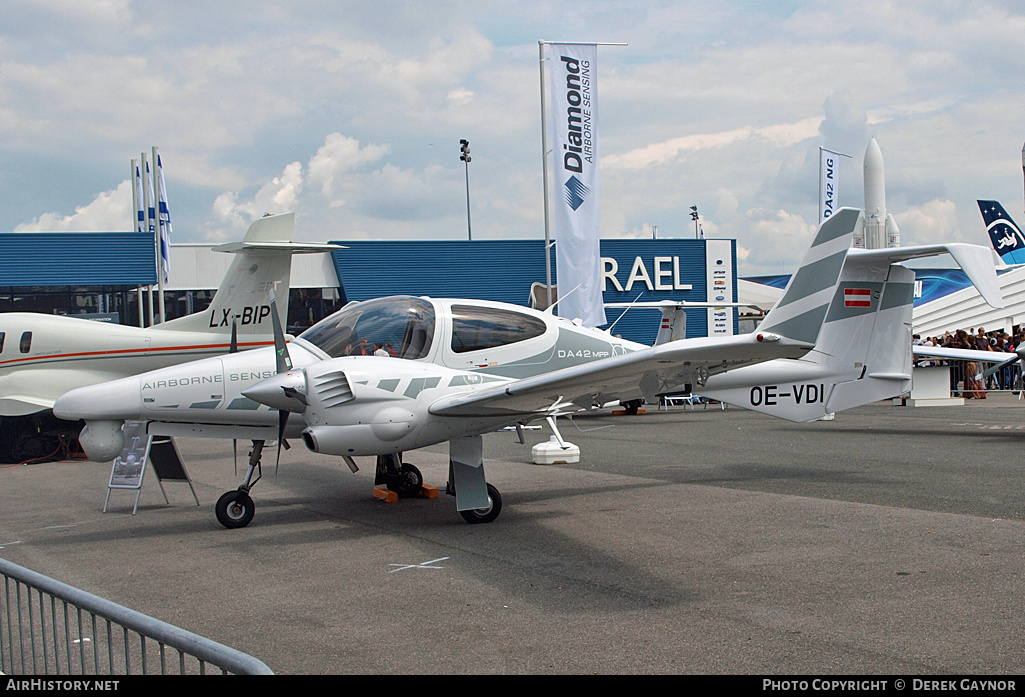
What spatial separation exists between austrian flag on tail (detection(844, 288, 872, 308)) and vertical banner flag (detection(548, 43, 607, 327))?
762cm

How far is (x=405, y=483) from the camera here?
955cm

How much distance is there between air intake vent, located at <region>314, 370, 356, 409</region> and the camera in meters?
7.26

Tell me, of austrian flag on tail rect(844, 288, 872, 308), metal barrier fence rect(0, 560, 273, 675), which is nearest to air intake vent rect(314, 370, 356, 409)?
metal barrier fence rect(0, 560, 273, 675)

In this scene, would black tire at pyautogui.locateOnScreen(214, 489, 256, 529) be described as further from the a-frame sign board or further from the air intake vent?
the air intake vent

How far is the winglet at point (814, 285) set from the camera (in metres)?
8.38

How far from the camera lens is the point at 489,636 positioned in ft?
15.4

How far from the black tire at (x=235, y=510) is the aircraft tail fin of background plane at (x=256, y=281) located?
585 centimetres

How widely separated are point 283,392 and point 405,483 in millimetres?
2600

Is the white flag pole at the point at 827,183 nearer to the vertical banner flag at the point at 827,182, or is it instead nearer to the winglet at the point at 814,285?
the vertical banner flag at the point at 827,182

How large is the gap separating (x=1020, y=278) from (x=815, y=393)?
3277 centimetres

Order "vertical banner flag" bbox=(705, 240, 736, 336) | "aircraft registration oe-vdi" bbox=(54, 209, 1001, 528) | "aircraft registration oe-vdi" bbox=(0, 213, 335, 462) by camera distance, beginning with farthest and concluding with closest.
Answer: "vertical banner flag" bbox=(705, 240, 736, 336) → "aircraft registration oe-vdi" bbox=(0, 213, 335, 462) → "aircraft registration oe-vdi" bbox=(54, 209, 1001, 528)

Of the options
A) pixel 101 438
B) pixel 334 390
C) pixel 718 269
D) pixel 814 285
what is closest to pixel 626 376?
pixel 334 390

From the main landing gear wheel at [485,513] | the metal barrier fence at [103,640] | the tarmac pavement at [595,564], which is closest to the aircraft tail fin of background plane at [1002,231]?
the tarmac pavement at [595,564]

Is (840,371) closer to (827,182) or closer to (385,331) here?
(385,331)
